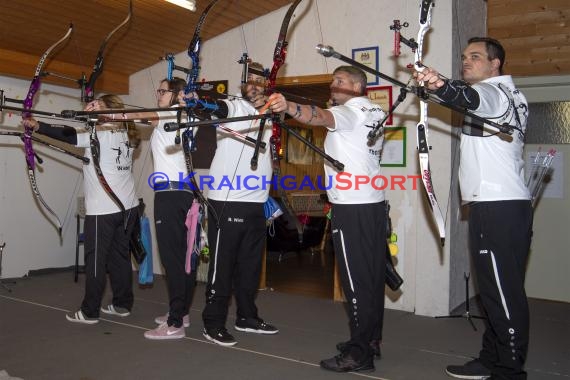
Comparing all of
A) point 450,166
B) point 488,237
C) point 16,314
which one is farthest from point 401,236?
point 16,314

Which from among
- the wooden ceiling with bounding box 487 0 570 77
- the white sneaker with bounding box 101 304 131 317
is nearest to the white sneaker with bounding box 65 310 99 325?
the white sneaker with bounding box 101 304 131 317

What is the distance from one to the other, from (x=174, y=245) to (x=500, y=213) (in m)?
1.71

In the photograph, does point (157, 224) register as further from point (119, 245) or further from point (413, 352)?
point (413, 352)

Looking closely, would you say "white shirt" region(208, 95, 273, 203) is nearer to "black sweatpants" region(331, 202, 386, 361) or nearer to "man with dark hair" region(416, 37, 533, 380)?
"black sweatpants" region(331, 202, 386, 361)

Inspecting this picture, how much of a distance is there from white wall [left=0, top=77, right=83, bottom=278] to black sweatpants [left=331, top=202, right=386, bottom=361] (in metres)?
3.48

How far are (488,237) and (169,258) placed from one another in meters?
1.68

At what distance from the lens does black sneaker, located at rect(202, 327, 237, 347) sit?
9.62 feet

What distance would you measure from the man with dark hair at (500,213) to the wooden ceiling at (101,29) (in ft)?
8.69

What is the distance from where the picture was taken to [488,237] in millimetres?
2268

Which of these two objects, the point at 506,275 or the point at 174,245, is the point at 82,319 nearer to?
the point at 174,245

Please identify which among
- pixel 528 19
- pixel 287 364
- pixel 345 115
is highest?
pixel 528 19

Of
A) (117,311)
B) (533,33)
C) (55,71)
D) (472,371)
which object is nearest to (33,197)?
(55,71)

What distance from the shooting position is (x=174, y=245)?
3.06 metres

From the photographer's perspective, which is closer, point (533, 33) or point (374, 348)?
point (374, 348)
